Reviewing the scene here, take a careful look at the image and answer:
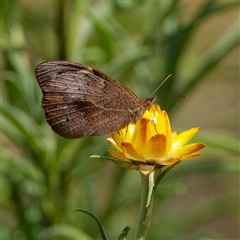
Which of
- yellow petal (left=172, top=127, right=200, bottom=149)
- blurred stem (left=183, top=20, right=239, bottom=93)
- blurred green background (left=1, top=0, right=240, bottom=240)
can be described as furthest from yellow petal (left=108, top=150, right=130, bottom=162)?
blurred stem (left=183, top=20, right=239, bottom=93)

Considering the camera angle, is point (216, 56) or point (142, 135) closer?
point (142, 135)

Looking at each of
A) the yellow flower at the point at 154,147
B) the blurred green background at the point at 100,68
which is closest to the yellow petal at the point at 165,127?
the yellow flower at the point at 154,147

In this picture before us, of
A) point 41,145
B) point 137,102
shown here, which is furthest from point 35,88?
point 137,102

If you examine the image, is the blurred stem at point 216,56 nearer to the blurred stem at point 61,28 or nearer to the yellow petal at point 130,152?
the blurred stem at point 61,28

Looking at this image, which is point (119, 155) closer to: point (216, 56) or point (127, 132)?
point (127, 132)

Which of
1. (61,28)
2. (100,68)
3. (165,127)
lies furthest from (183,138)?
(61,28)

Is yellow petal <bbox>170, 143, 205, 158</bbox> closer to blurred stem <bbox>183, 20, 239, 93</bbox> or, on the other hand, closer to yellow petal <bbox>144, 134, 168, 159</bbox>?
yellow petal <bbox>144, 134, 168, 159</bbox>
